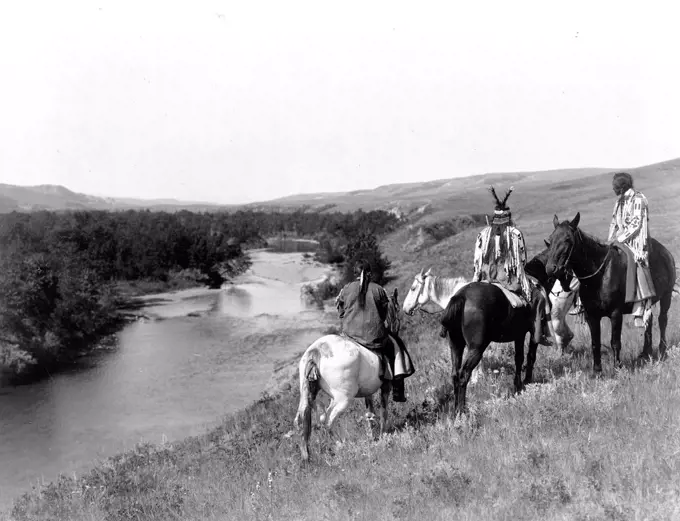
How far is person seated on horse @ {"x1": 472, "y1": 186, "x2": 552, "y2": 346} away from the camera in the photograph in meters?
8.55

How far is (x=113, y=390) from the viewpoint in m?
22.0

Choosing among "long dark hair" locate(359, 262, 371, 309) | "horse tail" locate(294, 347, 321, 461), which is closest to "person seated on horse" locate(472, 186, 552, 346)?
"long dark hair" locate(359, 262, 371, 309)

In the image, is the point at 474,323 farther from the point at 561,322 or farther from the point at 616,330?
the point at 561,322

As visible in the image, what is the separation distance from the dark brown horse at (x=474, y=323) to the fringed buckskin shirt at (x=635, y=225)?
1.87 meters

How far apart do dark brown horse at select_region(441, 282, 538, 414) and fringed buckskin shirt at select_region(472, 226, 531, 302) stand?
44cm

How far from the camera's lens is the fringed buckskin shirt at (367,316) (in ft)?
25.9

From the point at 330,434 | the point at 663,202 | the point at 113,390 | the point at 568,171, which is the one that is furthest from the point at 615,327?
the point at 568,171

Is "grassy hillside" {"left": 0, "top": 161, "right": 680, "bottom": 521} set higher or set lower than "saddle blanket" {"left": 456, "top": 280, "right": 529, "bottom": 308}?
lower

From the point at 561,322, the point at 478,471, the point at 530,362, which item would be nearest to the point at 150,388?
the point at 561,322

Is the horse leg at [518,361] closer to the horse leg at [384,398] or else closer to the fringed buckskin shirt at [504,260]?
the fringed buckskin shirt at [504,260]

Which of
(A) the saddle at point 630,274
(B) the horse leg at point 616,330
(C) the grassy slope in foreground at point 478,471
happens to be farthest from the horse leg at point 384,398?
(A) the saddle at point 630,274

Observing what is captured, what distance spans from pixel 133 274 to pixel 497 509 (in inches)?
1827

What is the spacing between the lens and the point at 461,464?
5902 mm

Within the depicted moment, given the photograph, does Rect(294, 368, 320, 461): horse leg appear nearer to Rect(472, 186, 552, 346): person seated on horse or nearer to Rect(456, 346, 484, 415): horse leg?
Rect(456, 346, 484, 415): horse leg
